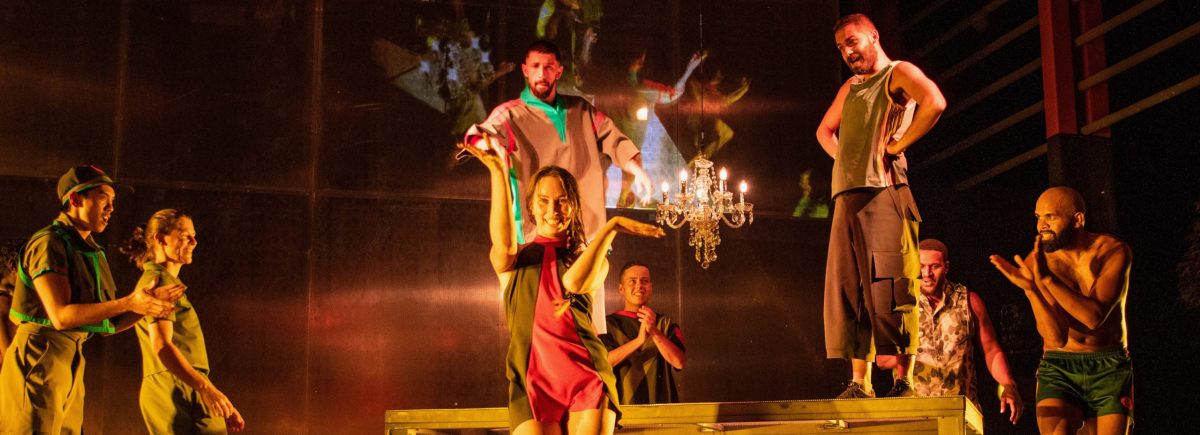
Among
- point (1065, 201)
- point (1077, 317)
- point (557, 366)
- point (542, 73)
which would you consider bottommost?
point (557, 366)

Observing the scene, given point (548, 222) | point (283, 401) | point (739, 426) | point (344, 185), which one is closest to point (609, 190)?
point (344, 185)

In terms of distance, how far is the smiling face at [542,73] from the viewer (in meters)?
5.45

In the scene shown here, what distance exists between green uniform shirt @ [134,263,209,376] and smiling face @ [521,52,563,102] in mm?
1780

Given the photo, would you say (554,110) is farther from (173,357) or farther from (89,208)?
(89,208)

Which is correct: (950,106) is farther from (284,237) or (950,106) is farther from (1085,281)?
(284,237)

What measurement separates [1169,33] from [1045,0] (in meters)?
0.85

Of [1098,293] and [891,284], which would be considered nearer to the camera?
[1098,293]

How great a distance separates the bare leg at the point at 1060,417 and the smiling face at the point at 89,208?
411cm

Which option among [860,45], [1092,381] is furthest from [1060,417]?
[860,45]

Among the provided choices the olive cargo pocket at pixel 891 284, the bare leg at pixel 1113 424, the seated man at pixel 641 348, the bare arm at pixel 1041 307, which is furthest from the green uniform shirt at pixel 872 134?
the seated man at pixel 641 348

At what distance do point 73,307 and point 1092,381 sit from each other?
416 centimetres

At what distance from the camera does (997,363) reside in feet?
19.5

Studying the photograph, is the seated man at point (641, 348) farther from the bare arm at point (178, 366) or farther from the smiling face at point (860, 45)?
the bare arm at point (178, 366)

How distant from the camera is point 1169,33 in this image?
7.48 meters
